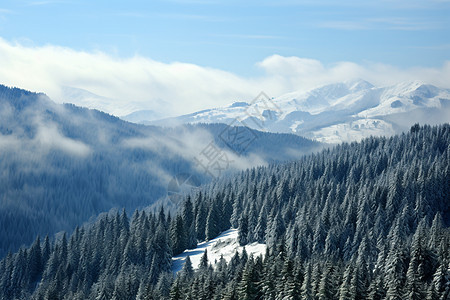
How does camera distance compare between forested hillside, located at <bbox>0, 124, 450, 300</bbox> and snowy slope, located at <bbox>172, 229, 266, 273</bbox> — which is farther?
snowy slope, located at <bbox>172, 229, 266, 273</bbox>

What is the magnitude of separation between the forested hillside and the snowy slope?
2.84 metres

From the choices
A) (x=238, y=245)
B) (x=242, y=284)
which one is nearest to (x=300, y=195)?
(x=238, y=245)

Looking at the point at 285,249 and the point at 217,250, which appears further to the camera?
the point at 217,250

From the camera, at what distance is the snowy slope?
403ft

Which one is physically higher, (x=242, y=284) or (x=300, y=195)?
(x=300, y=195)

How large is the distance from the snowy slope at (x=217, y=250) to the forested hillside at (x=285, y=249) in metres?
2.84

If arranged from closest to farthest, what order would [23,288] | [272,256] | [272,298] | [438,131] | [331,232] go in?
[272,298]
[272,256]
[331,232]
[23,288]
[438,131]

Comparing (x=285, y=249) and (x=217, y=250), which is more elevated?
(x=285, y=249)

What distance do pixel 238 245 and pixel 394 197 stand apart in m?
43.6

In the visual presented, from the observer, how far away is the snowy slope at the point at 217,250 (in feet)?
403

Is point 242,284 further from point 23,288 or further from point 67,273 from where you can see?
point 23,288

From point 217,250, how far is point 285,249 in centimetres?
3328

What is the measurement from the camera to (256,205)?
466 ft

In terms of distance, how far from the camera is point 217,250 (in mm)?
129500
